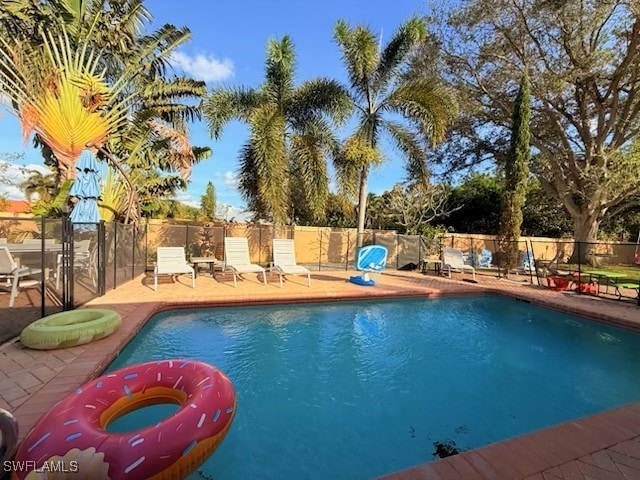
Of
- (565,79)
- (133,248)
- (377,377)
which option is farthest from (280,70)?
(377,377)

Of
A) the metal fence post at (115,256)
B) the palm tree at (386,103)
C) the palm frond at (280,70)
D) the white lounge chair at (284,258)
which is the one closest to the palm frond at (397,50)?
the palm tree at (386,103)

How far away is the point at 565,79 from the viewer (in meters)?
13.2

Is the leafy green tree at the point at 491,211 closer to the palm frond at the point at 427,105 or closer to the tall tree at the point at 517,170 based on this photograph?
the tall tree at the point at 517,170

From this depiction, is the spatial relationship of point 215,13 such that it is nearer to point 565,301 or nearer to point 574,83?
point 565,301

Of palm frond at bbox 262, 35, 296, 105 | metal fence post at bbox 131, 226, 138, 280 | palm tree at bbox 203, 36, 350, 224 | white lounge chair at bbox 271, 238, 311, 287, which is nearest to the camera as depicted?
metal fence post at bbox 131, 226, 138, 280

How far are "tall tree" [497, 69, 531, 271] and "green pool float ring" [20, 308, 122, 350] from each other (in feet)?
39.6

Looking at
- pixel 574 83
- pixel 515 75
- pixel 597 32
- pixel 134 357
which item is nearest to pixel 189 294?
pixel 134 357

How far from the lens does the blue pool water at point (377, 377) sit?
311 cm

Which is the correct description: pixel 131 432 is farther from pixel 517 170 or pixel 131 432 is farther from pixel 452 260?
pixel 517 170

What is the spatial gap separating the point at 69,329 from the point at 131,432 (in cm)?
293

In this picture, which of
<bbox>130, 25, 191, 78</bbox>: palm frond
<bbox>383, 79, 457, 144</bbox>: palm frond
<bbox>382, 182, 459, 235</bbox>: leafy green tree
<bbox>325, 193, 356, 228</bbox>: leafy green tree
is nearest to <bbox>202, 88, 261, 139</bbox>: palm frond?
<bbox>130, 25, 191, 78</bbox>: palm frond

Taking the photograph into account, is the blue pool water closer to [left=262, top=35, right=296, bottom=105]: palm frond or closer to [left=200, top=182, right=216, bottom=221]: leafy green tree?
[left=262, top=35, right=296, bottom=105]: palm frond

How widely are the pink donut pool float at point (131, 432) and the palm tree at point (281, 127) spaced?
9366 mm

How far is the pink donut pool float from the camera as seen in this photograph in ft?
6.23
